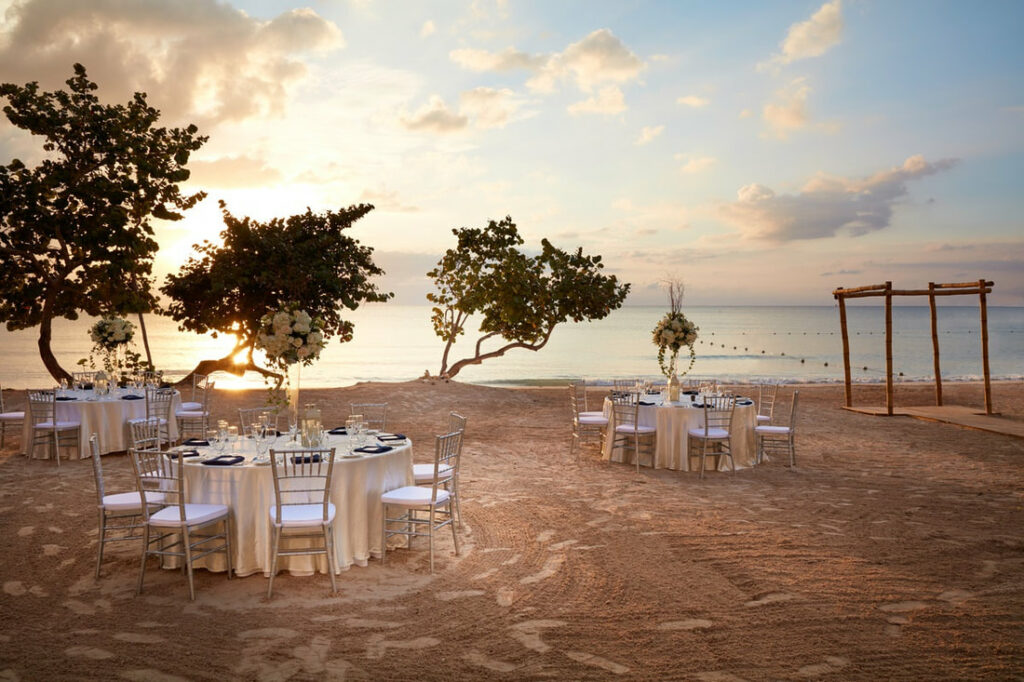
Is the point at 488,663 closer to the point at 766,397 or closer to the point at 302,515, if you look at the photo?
the point at 302,515

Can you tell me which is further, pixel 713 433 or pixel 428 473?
pixel 713 433

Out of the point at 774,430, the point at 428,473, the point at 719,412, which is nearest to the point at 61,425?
the point at 428,473

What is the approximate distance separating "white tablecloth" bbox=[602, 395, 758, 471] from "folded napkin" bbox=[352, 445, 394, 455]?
15.9 ft

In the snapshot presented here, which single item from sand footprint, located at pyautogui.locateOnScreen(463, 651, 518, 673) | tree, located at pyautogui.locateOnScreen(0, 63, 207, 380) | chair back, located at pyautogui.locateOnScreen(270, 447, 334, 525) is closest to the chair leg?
chair back, located at pyautogui.locateOnScreen(270, 447, 334, 525)

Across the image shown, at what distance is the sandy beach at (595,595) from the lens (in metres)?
3.69

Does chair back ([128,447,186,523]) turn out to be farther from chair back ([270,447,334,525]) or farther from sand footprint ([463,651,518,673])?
sand footprint ([463,651,518,673])

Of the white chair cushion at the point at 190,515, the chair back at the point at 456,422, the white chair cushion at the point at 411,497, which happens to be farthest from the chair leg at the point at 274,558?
the chair back at the point at 456,422

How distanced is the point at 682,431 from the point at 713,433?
0.62 m

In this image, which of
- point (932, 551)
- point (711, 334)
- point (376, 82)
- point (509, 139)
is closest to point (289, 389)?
point (932, 551)

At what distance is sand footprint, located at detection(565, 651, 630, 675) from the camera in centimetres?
361

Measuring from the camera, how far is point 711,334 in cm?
6700

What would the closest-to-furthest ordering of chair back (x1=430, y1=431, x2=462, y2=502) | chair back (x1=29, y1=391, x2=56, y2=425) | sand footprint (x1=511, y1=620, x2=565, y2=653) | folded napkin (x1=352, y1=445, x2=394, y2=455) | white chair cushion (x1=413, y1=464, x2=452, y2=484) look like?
sand footprint (x1=511, y1=620, x2=565, y2=653) → folded napkin (x1=352, y1=445, x2=394, y2=455) → chair back (x1=430, y1=431, x2=462, y2=502) → white chair cushion (x1=413, y1=464, x2=452, y2=484) → chair back (x1=29, y1=391, x2=56, y2=425)

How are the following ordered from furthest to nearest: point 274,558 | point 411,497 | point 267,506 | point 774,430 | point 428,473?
1. point 774,430
2. point 428,473
3. point 411,497
4. point 267,506
5. point 274,558

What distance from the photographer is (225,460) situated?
17.1 feet
